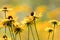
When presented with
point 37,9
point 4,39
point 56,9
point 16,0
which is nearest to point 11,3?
point 16,0

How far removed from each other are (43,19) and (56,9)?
0.32 feet

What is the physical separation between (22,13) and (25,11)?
0.02 meters

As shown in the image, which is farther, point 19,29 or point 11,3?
point 11,3

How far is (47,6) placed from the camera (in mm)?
1188

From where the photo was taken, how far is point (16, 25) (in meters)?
0.80

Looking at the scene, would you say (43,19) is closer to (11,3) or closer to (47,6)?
(47,6)

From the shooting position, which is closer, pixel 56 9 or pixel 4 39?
pixel 4 39

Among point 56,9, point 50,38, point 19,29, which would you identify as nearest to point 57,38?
point 50,38

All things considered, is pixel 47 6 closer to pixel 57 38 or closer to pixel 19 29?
pixel 57 38

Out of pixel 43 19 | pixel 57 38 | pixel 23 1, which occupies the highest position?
pixel 23 1

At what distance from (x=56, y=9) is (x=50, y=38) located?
0.18m

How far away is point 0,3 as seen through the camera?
117 cm

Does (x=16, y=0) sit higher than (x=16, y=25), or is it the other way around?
(x=16, y=0)

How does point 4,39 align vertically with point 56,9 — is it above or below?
below
